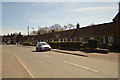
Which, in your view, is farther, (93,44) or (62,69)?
(93,44)

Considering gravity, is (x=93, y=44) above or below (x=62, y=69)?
above

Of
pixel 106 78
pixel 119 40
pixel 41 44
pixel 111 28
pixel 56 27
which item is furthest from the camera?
pixel 56 27

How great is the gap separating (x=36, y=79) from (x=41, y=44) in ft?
80.3

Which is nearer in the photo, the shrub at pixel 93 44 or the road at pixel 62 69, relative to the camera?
Result: the road at pixel 62 69

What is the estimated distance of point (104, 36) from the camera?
3525 centimetres

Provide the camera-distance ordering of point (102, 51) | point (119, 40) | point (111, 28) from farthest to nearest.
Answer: point (111, 28)
point (119, 40)
point (102, 51)

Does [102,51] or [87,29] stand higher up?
[87,29]

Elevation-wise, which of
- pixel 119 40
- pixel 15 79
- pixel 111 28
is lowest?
pixel 15 79

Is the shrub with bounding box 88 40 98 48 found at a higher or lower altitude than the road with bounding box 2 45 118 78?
higher

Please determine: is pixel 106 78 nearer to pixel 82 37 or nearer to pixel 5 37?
pixel 82 37

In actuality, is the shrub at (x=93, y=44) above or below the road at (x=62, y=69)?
above

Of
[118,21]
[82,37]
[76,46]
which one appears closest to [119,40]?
[118,21]

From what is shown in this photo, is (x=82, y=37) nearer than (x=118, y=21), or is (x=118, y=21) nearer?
(x=118, y=21)

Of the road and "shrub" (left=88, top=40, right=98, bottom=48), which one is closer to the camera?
the road
